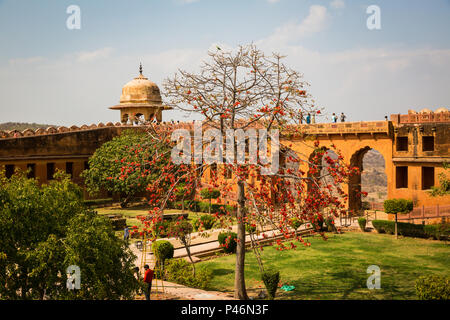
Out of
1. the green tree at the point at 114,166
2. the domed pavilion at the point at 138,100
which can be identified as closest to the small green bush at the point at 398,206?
the green tree at the point at 114,166

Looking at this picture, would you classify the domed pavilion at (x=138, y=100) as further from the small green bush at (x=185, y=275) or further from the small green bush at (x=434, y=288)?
the small green bush at (x=434, y=288)

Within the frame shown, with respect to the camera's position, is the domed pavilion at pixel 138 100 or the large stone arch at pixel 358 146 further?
the domed pavilion at pixel 138 100

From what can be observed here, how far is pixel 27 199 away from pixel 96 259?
1673 mm

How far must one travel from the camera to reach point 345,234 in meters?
23.6

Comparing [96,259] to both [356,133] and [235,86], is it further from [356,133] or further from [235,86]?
[356,133]

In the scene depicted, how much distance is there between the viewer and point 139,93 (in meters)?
36.4

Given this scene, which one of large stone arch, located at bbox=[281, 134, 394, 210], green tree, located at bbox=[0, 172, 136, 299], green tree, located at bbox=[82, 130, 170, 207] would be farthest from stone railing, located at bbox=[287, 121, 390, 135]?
green tree, located at bbox=[0, 172, 136, 299]

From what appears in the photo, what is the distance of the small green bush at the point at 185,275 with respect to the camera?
14167mm

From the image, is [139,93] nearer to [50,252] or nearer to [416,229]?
[416,229]

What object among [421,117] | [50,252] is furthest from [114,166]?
[50,252]

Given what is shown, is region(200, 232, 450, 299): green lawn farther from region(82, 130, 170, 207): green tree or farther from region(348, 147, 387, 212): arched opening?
region(82, 130, 170, 207): green tree

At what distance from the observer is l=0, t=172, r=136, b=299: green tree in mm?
7848

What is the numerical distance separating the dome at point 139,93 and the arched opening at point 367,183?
630 inches

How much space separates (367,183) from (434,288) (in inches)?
2279
